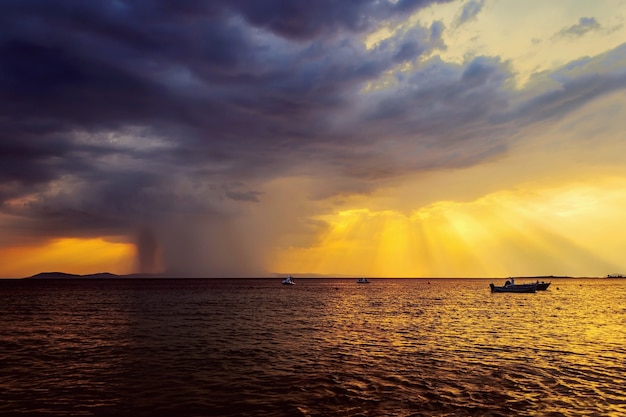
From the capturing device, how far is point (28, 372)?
85.2ft

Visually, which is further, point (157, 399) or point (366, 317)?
point (366, 317)

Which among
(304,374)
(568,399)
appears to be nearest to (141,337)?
(304,374)

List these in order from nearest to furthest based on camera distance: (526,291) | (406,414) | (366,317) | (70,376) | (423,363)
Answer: (406,414) → (70,376) → (423,363) → (366,317) → (526,291)

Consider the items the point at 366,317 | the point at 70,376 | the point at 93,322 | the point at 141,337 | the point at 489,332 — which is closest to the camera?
the point at 70,376

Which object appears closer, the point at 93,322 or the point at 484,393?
the point at 484,393

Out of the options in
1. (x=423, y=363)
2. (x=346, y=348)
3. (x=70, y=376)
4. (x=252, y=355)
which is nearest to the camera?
(x=70, y=376)

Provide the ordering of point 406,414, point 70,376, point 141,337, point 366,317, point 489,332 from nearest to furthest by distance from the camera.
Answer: point 406,414 < point 70,376 < point 141,337 < point 489,332 < point 366,317

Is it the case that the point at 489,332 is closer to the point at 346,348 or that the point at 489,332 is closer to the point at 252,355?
the point at 346,348

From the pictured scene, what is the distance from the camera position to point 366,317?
6175cm

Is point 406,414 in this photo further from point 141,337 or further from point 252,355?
point 141,337

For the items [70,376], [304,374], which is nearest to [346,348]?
[304,374]

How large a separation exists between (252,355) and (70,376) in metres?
12.1

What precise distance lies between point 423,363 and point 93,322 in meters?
45.7

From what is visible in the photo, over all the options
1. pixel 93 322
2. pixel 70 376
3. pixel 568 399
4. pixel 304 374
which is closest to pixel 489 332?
pixel 568 399
